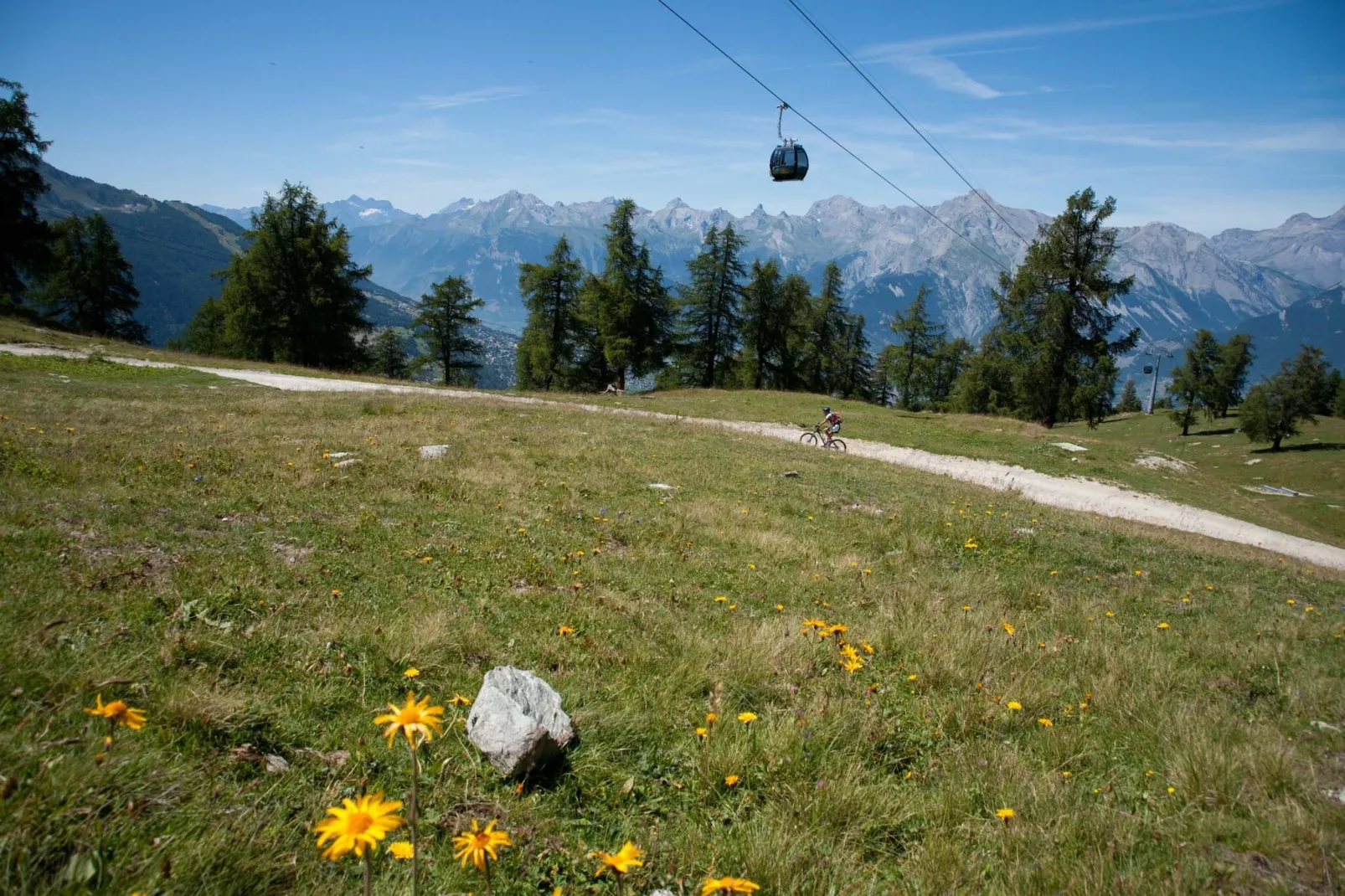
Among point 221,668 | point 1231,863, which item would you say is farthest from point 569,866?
point 1231,863

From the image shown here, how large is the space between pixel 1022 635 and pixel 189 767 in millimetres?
6895

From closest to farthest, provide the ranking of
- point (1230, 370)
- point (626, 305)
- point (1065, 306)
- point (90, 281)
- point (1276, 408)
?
point (1065, 306) → point (626, 305) → point (90, 281) → point (1276, 408) → point (1230, 370)

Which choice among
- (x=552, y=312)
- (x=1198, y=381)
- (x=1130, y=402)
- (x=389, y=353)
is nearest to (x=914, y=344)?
(x=552, y=312)

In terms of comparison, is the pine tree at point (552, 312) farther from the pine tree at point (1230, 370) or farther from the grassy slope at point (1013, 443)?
the pine tree at point (1230, 370)

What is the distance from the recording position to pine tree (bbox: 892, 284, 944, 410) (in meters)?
73.3

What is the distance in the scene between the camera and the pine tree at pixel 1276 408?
69.6 metres

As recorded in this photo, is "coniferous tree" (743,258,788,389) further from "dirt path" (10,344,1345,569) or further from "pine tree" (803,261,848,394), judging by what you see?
"dirt path" (10,344,1345,569)

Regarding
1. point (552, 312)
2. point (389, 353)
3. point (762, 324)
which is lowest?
point (389, 353)

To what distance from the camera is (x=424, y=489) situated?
32.3ft

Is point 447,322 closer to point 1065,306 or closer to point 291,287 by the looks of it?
point 291,287

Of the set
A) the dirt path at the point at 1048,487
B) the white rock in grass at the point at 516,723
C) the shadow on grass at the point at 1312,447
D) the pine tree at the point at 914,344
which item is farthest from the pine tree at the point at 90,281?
Answer: the shadow on grass at the point at 1312,447

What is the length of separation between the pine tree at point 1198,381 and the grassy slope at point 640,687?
101 meters

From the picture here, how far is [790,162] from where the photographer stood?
18.8 metres

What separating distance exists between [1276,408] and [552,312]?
3171 inches
